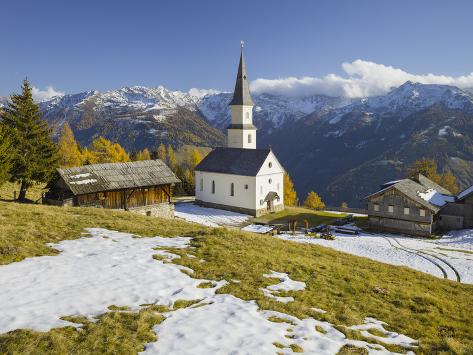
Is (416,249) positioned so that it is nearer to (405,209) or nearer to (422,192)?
(405,209)

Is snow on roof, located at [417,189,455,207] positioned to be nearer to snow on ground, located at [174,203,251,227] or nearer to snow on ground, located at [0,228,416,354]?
snow on ground, located at [174,203,251,227]

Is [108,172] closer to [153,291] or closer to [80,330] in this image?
[153,291]

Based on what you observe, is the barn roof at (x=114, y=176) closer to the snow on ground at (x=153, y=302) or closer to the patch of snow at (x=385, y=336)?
the snow on ground at (x=153, y=302)

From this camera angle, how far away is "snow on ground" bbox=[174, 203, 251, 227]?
1971 inches

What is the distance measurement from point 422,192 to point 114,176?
133 ft

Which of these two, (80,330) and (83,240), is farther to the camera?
(83,240)

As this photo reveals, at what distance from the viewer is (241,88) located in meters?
61.7

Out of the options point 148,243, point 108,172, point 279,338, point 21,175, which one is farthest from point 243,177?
point 279,338

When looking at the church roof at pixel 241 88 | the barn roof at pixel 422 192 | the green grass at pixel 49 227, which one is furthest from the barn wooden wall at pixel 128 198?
the barn roof at pixel 422 192

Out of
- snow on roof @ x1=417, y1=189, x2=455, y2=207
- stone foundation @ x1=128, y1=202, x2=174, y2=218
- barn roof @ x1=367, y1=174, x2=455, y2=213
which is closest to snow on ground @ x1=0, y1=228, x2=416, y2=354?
stone foundation @ x1=128, y1=202, x2=174, y2=218

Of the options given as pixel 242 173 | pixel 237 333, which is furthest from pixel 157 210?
pixel 237 333

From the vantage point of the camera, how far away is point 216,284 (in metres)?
14.9

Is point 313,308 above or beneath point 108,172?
beneath

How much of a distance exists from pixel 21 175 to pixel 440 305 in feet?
126
